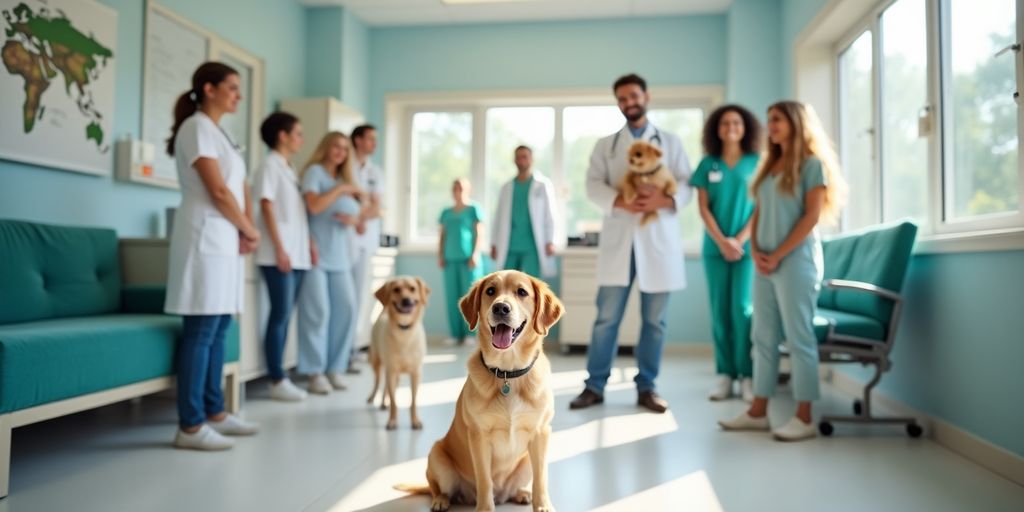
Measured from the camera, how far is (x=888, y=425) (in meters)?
2.96

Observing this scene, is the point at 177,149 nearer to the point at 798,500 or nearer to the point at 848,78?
the point at 798,500

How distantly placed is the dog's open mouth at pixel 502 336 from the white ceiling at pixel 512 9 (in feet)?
14.6

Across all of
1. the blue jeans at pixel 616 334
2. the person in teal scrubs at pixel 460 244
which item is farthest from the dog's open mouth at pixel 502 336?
the person in teal scrubs at pixel 460 244

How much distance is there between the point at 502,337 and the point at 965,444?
2.02 meters

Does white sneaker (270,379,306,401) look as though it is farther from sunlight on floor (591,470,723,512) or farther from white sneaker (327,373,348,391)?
sunlight on floor (591,470,723,512)

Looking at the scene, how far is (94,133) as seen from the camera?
338cm

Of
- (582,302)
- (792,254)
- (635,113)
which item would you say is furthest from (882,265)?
(582,302)

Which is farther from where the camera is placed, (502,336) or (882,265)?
(882,265)

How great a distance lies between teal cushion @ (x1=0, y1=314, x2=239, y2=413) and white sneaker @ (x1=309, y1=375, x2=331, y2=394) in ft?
3.10

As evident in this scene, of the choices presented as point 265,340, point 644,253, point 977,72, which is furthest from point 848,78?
point 265,340

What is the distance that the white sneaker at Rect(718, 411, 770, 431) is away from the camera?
2814 millimetres

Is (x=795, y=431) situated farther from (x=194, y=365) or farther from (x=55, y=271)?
(x=55, y=271)

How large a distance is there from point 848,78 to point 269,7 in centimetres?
444

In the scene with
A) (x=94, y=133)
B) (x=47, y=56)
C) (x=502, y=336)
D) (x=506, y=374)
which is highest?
(x=47, y=56)
